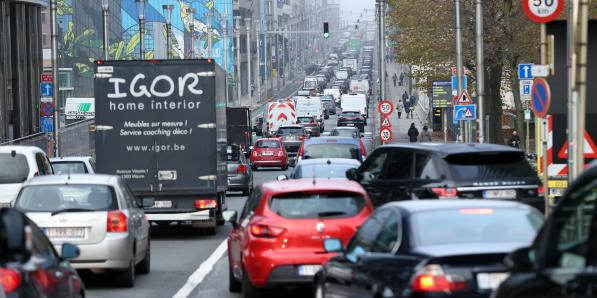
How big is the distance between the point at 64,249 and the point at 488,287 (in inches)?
148

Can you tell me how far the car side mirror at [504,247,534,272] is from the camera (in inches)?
293

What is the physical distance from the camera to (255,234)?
14586 mm

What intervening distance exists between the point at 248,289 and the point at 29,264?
218 inches

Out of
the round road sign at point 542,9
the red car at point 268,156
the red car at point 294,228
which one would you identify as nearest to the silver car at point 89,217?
the red car at point 294,228

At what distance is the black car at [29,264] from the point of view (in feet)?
28.2

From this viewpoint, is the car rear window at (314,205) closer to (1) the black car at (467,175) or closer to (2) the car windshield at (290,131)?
(1) the black car at (467,175)

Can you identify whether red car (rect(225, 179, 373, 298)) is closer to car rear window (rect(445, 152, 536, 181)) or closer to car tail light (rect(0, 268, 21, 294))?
car rear window (rect(445, 152, 536, 181))

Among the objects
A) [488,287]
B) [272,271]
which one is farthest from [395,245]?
[272,271]

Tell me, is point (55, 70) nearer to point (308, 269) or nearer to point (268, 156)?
point (268, 156)

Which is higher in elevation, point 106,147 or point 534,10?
point 534,10

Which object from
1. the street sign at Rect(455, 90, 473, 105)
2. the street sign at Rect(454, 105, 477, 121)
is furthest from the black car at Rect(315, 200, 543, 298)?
the street sign at Rect(455, 90, 473, 105)

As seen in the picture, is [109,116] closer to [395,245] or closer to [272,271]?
[272,271]

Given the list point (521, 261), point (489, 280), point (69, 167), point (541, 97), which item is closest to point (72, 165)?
A: point (69, 167)

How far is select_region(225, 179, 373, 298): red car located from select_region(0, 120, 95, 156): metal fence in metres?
36.4
